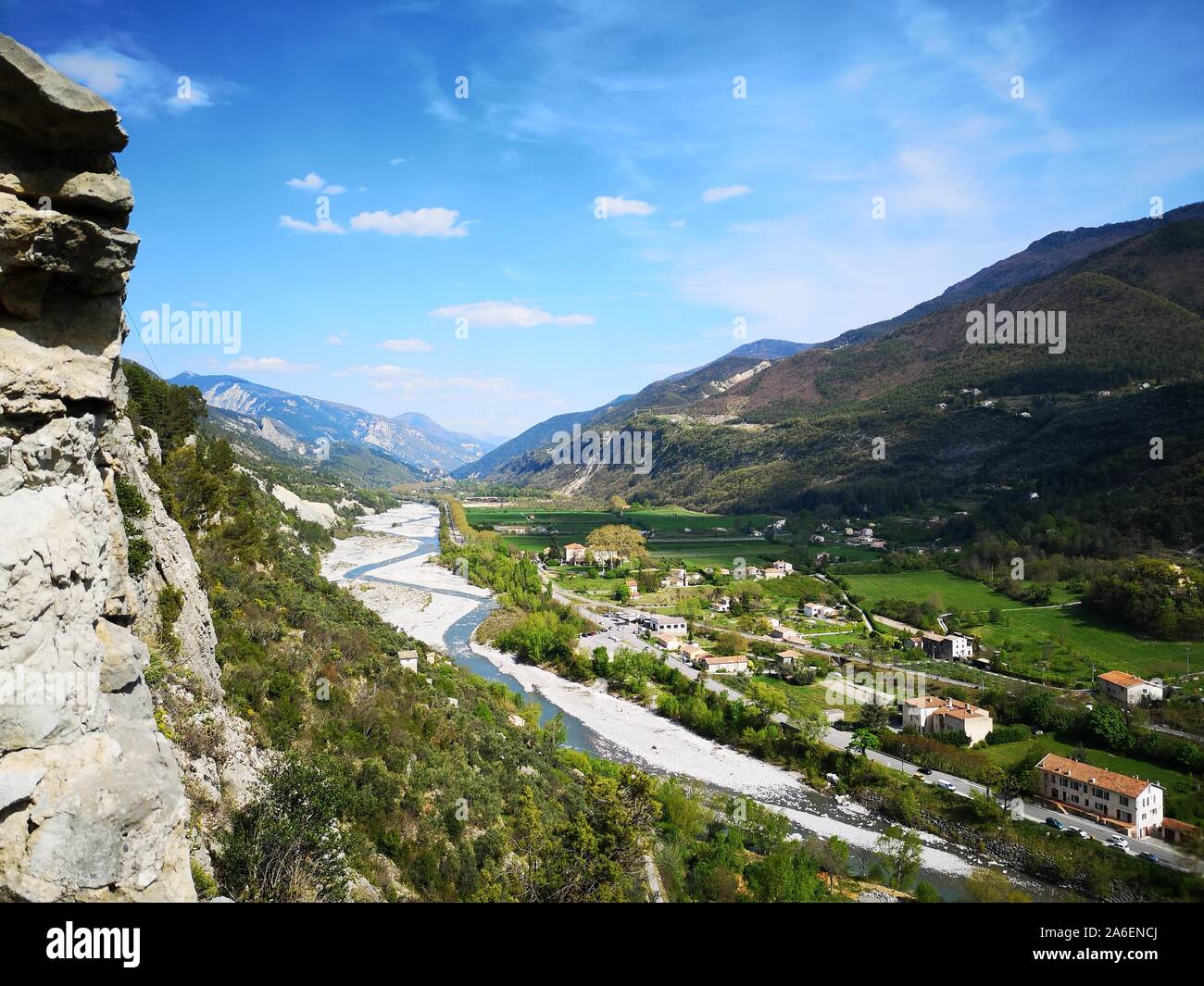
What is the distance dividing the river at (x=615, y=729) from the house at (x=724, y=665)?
20.5 ft

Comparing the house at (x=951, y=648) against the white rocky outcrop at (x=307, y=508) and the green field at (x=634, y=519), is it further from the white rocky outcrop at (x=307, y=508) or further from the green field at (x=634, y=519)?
the white rocky outcrop at (x=307, y=508)

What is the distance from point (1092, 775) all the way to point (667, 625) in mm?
30093

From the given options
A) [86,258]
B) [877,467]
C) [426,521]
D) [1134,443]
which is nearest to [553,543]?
[426,521]

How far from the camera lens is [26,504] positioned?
5.11 m

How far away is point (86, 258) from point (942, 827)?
29114mm

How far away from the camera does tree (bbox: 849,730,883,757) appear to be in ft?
98.3

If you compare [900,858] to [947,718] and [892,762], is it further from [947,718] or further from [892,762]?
[947,718]

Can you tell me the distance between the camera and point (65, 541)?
17.5 feet

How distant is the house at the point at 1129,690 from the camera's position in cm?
3138

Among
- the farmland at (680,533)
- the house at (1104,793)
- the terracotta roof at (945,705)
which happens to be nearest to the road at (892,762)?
the house at (1104,793)

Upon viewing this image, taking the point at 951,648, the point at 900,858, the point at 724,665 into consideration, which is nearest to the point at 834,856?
the point at 900,858

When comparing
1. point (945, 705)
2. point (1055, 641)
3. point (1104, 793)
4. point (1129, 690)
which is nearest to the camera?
point (1104, 793)
